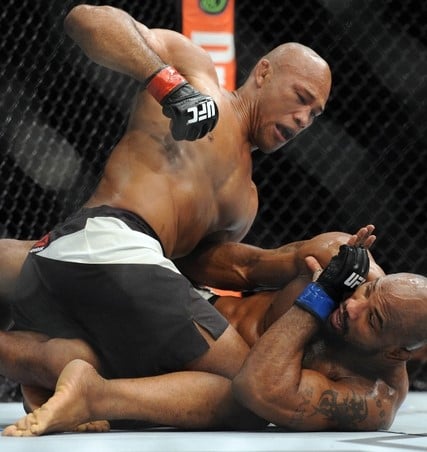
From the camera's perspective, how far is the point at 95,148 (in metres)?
3.63

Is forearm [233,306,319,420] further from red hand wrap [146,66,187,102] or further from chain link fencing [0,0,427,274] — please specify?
chain link fencing [0,0,427,274]

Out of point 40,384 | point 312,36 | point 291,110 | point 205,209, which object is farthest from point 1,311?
point 312,36

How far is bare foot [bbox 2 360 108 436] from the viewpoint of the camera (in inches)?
55.3

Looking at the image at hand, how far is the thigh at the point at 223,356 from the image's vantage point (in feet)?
5.41

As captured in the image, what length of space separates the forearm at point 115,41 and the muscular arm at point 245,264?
1.49 feet

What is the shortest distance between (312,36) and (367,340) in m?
2.35

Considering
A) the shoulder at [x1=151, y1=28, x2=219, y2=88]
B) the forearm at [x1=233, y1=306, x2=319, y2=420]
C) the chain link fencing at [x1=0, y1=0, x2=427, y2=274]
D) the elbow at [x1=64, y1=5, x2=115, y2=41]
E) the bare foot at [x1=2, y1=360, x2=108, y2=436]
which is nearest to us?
the bare foot at [x1=2, y1=360, x2=108, y2=436]

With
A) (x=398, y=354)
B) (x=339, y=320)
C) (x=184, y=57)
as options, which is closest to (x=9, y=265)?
(x=184, y=57)

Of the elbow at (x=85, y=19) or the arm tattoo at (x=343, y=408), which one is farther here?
the elbow at (x=85, y=19)

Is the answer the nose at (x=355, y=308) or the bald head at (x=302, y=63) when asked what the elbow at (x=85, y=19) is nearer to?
the bald head at (x=302, y=63)

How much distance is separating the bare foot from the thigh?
0.71 ft

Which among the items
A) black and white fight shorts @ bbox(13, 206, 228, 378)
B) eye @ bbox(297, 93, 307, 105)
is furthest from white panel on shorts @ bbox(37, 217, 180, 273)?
eye @ bbox(297, 93, 307, 105)

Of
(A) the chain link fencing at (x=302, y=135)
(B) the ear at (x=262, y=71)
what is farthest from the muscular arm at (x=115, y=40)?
(A) the chain link fencing at (x=302, y=135)

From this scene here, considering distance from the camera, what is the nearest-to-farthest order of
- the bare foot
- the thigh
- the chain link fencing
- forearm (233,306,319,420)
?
the bare foot → forearm (233,306,319,420) → the thigh → the chain link fencing
